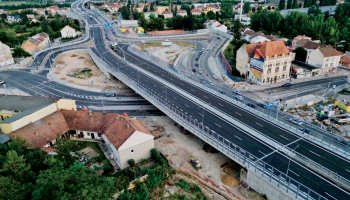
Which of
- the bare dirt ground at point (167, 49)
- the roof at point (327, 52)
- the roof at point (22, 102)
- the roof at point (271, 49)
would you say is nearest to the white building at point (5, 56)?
the roof at point (22, 102)

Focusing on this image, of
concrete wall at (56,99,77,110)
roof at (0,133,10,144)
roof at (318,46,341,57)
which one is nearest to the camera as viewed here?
roof at (0,133,10,144)

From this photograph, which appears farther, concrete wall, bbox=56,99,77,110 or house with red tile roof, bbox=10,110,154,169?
concrete wall, bbox=56,99,77,110

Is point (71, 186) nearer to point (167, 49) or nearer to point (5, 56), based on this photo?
point (5, 56)

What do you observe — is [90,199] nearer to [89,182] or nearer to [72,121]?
[89,182]

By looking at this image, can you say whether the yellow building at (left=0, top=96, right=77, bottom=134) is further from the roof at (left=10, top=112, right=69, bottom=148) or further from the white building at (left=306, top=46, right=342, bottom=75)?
the white building at (left=306, top=46, right=342, bottom=75)

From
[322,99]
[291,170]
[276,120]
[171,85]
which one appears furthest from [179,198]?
[322,99]

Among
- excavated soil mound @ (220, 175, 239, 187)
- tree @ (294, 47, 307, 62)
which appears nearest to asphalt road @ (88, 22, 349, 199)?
excavated soil mound @ (220, 175, 239, 187)

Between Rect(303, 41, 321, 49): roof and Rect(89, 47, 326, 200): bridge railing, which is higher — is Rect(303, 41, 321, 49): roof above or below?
above
